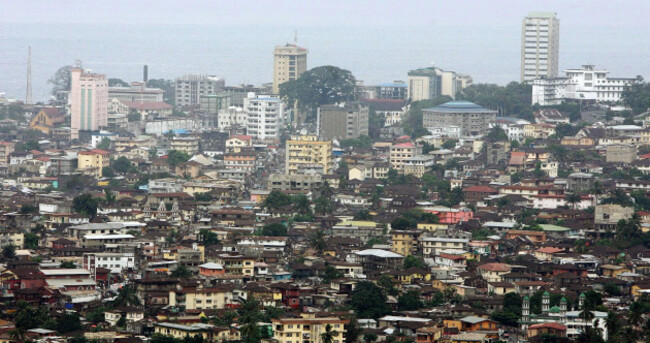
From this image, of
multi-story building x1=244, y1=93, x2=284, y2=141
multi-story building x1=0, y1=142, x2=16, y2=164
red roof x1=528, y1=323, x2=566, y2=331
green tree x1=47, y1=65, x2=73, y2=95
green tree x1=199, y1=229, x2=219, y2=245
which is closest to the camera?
red roof x1=528, y1=323, x2=566, y2=331

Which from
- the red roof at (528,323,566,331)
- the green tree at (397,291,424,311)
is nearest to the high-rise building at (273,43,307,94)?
the green tree at (397,291,424,311)

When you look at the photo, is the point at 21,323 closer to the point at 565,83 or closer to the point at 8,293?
the point at 8,293

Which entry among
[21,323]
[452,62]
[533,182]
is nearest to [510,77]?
[452,62]

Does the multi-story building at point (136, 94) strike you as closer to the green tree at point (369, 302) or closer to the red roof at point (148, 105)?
the red roof at point (148, 105)

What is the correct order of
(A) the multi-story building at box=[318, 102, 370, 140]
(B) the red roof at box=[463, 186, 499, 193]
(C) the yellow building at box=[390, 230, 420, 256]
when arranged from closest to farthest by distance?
(C) the yellow building at box=[390, 230, 420, 256] < (B) the red roof at box=[463, 186, 499, 193] < (A) the multi-story building at box=[318, 102, 370, 140]

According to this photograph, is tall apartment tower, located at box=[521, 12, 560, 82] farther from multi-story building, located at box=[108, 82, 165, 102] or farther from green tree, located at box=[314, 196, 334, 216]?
green tree, located at box=[314, 196, 334, 216]


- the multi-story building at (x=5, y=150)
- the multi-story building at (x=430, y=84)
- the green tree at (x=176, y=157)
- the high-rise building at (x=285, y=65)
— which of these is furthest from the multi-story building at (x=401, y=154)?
the multi-story building at (x=430, y=84)

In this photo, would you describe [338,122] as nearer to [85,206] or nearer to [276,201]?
[276,201]
